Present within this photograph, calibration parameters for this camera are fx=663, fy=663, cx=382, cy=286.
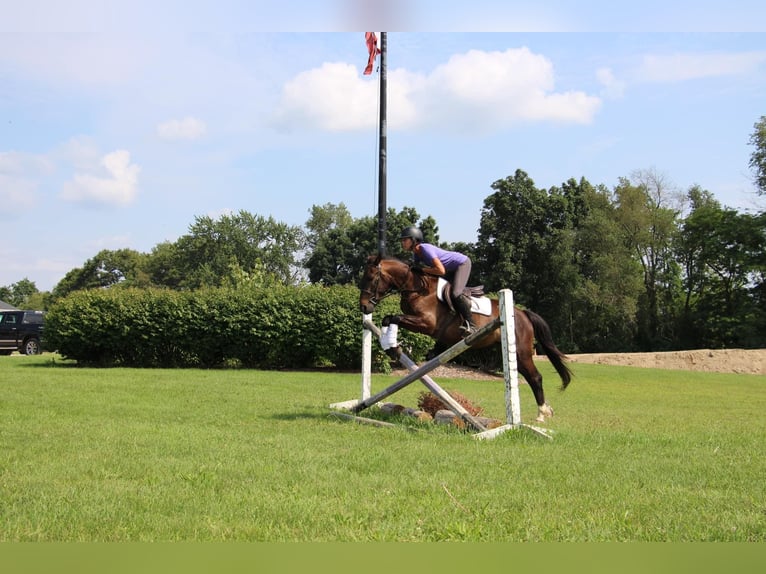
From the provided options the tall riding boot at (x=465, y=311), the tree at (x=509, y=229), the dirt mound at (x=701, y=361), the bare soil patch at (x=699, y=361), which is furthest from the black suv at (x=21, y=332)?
the tree at (x=509, y=229)

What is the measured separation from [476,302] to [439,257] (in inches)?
35.5

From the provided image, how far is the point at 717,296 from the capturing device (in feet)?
162

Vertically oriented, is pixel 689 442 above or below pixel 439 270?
below

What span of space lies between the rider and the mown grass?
1.70 metres

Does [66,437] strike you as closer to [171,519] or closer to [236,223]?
[171,519]

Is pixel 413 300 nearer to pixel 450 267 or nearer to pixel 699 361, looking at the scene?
pixel 450 267

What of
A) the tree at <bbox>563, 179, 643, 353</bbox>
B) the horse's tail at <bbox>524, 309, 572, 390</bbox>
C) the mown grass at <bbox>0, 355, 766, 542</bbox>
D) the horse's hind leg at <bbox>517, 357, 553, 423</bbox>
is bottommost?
the mown grass at <bbox>0, 355, 766, 542</bbox>

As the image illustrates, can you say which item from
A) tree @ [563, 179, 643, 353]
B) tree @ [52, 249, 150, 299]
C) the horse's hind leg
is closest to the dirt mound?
tree @ [563, 179, 643, 353]

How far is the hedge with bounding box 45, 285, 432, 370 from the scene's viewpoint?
68.8 feet

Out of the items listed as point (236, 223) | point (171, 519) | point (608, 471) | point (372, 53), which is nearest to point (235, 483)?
point (171, 519)

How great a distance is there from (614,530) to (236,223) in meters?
77.7

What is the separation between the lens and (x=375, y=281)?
9117 mm

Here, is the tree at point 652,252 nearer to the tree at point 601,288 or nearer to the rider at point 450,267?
the tree at point 601,288

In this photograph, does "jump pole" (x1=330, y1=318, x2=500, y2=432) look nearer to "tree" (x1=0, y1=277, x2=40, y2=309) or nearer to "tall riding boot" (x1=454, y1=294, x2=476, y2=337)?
"tall riding boot" (x1=454, y1=294, x2=476, y2=337)
